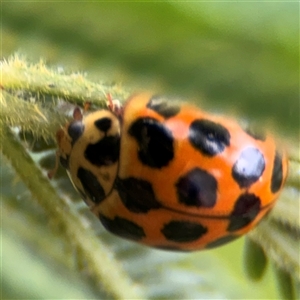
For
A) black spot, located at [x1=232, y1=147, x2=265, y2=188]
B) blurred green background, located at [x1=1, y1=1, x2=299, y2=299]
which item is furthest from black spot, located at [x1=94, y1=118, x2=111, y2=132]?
blurred green background, located at [x1=1, y1=1, x2=299, y2=299]

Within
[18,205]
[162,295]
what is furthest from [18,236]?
[162,295]

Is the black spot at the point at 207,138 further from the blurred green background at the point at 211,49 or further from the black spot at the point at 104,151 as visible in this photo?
the blurred green background at the point at 211,49

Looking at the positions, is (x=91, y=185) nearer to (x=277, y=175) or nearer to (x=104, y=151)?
(x=104, y=151)

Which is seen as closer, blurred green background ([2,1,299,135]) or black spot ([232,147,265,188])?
blurred green background ([2,1,299,135])

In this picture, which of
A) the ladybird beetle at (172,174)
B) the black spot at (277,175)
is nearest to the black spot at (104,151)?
the ladybird beetle at (172,174)

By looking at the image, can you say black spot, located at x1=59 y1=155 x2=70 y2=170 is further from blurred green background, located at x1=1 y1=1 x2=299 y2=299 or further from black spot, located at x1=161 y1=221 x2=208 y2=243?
blurred green background, located at x1=1 y1=1 x2=299 y2=299

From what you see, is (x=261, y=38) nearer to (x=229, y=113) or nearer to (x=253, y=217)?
(x=229, y=113)
